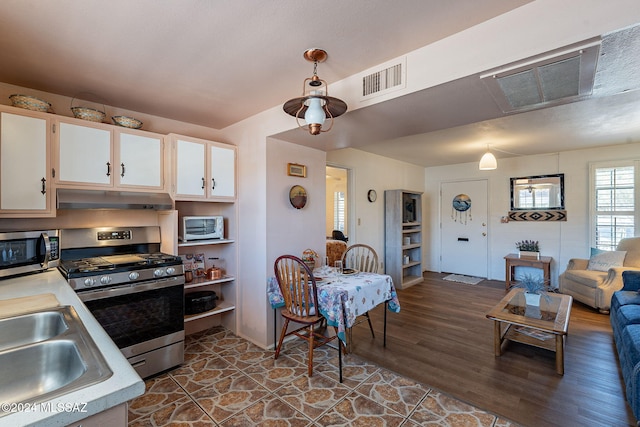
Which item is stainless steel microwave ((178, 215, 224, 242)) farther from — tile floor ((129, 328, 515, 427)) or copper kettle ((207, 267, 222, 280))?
tile floor ((129, 328, 515, 427))

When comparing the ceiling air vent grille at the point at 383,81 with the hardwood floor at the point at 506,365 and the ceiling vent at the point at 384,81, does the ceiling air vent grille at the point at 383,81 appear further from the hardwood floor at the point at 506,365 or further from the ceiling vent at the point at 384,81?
the hardwood floor at the point at 506,365

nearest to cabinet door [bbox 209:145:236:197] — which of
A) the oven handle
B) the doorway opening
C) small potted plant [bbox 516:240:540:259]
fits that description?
the oven handle

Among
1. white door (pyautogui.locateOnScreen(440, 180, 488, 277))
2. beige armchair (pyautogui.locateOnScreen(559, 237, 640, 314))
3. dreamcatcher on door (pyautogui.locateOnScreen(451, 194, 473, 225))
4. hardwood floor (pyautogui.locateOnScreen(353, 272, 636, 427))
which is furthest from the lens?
dreamcatcher on door (pyautogui.locateOnScreen(451, 194, 473, 225))

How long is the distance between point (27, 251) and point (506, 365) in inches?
152

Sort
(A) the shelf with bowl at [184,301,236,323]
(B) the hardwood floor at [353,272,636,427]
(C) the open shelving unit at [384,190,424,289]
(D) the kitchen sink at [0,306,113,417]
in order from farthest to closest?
(C) the open shelving unit at [384,190,424,289]
(A) the shelf with bowl at [184,301,236,323]
(B) the hardwood floor at [353,272,636,427]
(D) the kitchen sink at [0,306,113,417]

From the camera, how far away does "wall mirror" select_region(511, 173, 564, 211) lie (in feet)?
16.6

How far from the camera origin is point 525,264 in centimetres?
502

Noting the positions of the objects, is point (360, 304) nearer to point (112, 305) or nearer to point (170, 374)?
point (170, 374)

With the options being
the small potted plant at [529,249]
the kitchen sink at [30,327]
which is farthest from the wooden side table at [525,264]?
the kitchen sink at [30,327]

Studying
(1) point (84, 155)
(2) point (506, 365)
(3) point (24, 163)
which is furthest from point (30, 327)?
(2) point (506, 365)

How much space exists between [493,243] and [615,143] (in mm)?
2379

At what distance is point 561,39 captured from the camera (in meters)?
1.33

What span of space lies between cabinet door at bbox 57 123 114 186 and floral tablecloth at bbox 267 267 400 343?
1704 millimetres

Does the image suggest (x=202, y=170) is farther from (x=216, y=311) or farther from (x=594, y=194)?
(x=594, y=194)
